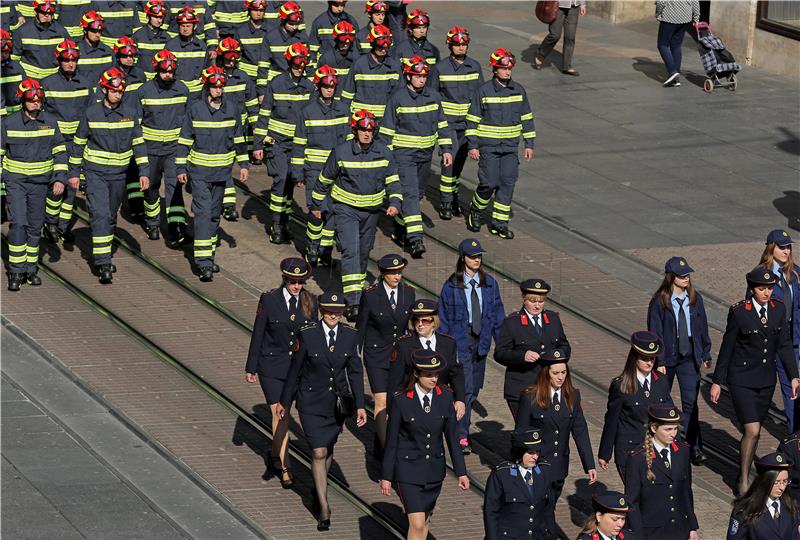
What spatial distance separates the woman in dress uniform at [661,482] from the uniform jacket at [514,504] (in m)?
0.70

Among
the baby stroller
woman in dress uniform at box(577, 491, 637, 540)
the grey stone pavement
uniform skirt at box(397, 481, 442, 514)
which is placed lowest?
the grey stone pavement

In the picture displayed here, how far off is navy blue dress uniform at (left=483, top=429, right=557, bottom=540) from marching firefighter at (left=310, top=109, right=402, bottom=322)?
6.73m

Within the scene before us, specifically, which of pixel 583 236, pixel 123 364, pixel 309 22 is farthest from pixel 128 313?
pixel 309 22

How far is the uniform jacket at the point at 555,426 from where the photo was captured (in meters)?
14.4

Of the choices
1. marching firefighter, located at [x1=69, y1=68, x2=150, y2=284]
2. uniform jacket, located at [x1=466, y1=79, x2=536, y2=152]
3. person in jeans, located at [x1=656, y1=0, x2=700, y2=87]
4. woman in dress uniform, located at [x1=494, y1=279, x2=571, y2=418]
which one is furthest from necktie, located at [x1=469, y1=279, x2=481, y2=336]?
person in jeans, located at [x1=656, y1=0, x2=700, y2=87]

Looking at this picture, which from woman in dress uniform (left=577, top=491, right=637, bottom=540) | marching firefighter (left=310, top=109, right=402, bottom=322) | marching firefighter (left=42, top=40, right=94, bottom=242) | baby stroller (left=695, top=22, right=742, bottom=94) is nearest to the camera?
woman in dress uniform (left=577, top=491, right=637, bottom=540)

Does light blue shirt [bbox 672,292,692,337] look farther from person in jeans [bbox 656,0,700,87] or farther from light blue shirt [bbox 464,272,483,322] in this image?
person in jeans [bbox 656,0,700,87]

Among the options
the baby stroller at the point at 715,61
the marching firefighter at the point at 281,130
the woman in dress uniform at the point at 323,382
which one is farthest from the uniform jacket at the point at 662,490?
the baby stroller at the point at 715,61

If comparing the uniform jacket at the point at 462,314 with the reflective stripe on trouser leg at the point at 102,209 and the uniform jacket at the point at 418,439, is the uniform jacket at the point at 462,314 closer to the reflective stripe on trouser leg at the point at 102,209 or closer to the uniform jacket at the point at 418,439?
the uniform jacket at the point at 418,439

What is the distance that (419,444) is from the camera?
46.3 feet

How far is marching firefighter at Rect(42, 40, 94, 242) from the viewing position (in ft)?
71.9

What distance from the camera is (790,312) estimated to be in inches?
666

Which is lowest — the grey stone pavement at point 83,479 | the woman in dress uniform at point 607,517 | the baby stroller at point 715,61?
the grey stone pavement at point 83,479

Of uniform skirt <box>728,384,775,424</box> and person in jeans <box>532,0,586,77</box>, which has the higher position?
person in jeans <box>532,0,586,77</box>
